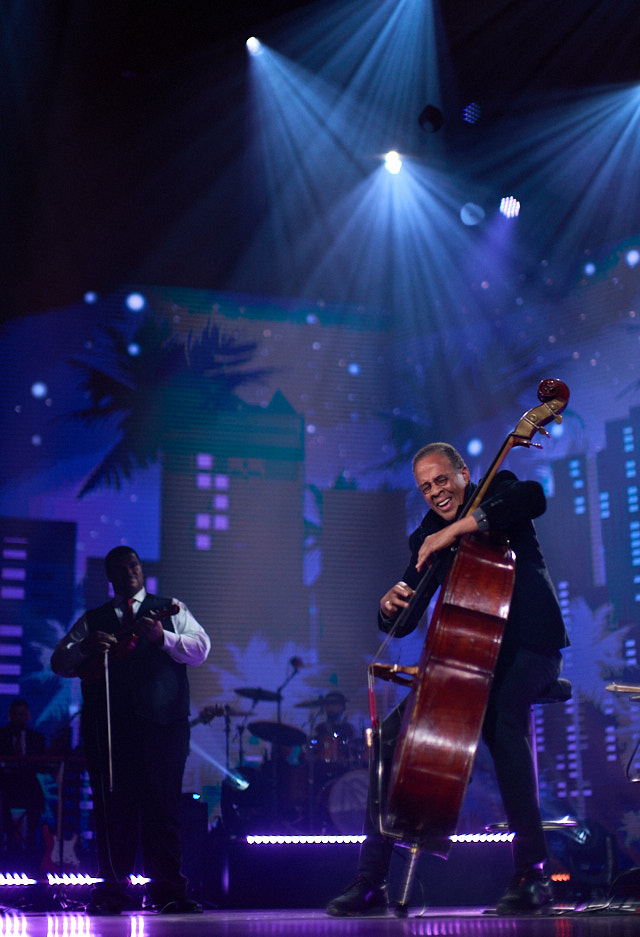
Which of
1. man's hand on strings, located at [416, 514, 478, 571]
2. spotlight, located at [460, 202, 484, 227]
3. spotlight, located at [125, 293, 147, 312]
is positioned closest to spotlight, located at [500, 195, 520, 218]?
spotlight, located at [460, 202, 484, 227]

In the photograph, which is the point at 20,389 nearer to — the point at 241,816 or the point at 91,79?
the point at 91,79

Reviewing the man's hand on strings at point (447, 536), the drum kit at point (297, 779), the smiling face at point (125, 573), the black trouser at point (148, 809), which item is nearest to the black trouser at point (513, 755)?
the man's hand on strings at point (447, 536)

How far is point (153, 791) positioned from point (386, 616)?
5.04ft

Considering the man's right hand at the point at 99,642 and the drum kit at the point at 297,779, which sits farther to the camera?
the drum kit at the point at 297,779

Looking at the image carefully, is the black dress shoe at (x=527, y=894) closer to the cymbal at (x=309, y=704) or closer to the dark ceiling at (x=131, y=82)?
the cymbal at (x=309, y=704)

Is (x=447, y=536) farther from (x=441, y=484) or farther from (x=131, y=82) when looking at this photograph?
(x=131, y=82)

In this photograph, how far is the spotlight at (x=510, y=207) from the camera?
7.08 metres

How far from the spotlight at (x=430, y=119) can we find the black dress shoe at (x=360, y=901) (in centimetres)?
479

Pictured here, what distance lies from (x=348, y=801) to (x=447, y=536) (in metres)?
3.73

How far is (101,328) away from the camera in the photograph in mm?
7367

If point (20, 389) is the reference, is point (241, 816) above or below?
below

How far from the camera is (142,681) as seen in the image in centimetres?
455

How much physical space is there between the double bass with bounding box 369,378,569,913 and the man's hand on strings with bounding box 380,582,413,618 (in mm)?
350

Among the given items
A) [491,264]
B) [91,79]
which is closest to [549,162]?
[491,264]
